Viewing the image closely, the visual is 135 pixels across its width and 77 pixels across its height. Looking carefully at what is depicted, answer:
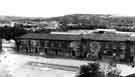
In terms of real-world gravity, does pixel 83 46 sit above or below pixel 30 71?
above

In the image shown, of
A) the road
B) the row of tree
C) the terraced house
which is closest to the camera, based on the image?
the road

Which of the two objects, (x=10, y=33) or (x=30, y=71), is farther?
(x=10, y=33)

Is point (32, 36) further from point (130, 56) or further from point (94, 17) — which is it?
point (94, 17)

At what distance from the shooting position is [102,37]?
46.3 ft

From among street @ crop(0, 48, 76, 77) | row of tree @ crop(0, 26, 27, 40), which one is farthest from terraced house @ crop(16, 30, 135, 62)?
row of tree @ crop(0, 26, 27, 40)

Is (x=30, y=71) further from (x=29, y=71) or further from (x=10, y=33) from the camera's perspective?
(x=10, y=33)

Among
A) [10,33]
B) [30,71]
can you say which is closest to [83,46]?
[30,71]

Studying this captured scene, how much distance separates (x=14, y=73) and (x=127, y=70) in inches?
206

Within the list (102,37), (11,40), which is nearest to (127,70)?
(102,37)

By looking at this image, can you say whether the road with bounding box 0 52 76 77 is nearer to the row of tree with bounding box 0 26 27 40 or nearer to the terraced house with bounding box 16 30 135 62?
the terraced house with bounding box 16 30 135 62

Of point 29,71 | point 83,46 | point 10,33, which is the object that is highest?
point 10,33

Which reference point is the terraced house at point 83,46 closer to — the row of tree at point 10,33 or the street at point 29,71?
the street at point 29,71

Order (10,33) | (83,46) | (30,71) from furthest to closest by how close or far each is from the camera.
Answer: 1. (10,33)
2. (83,46)
3. (30,71)

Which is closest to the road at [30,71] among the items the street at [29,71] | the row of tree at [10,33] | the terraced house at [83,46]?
the street at [29,71]
